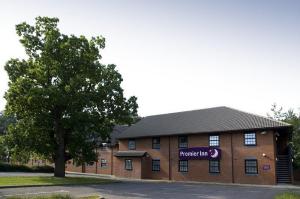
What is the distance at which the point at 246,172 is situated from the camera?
35750mm

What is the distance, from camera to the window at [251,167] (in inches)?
1391

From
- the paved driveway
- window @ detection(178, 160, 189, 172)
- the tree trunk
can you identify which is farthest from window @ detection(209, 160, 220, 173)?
the tree trunk

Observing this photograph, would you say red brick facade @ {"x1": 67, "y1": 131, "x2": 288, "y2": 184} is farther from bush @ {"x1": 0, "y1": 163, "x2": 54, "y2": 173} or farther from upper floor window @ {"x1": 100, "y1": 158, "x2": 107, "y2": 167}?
bush @ {"x1": 0, "y1": 163, "x2": 54, "y2": 173}

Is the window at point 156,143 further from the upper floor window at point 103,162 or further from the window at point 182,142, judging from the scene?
the upper floor window at point 103,162

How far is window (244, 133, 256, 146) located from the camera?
3581 centimetres

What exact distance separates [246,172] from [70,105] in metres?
18.7

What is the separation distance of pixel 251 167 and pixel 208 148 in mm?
5115

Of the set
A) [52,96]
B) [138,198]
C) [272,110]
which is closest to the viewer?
[138,198]

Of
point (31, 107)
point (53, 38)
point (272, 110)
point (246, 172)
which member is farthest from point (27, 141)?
point (272, 110)

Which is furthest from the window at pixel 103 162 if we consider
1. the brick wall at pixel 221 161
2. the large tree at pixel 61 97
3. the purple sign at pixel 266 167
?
the purple sign at pixel 266 167

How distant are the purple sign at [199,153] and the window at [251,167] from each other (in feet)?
10.3

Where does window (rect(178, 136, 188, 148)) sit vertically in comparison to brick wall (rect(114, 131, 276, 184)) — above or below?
above

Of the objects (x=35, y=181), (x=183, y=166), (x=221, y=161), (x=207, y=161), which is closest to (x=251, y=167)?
(x=221, y=161)

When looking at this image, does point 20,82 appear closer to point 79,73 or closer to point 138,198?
point 79,73
